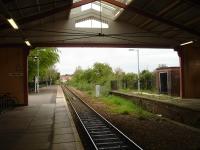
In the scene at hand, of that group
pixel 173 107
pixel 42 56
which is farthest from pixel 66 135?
pixel 42 56

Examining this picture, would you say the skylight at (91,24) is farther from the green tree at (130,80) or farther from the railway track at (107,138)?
the green tree at (130,80)

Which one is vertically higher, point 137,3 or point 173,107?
point 137,3

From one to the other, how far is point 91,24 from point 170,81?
9.33 metres

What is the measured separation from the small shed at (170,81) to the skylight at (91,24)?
28.0ft

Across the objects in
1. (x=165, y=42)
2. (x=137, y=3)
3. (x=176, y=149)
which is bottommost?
(x=176, y=149)

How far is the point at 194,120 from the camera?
14.1 meters

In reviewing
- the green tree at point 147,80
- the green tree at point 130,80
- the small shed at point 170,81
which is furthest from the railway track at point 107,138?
the green tree at point 130,80

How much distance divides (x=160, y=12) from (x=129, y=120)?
7.21 meters

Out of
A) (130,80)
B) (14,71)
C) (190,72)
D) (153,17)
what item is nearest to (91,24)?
(153,17)

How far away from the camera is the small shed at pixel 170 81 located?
2823cm

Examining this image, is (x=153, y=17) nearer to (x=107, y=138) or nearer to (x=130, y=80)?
(x=107, y=138)

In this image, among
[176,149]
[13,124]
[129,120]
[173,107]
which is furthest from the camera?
[173,107]

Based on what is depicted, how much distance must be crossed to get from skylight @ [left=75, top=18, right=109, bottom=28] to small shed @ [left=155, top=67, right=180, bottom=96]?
8530mm

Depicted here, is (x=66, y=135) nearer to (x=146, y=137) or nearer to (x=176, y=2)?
(x=146, y=137)
